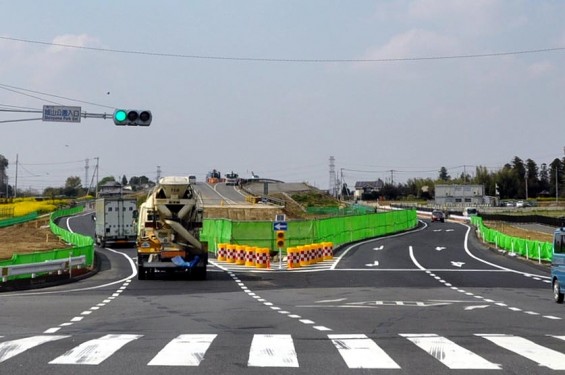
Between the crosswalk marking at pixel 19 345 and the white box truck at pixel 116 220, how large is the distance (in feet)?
153

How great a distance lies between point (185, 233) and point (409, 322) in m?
17.5

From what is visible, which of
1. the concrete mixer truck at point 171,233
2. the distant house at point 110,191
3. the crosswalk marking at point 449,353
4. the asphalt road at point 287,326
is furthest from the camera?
the distant house at point 110,191

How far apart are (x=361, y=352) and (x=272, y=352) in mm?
1250

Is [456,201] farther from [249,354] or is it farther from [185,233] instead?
[249,354]

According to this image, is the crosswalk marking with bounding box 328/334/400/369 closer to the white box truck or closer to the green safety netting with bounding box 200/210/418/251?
the green safety netting with bounding box 200/210/418/251

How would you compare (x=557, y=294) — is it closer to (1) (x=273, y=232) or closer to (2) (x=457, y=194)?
(1) (x=273, y=232)

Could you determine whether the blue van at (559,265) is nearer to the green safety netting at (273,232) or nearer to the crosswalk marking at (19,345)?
the crosswalk marking at (19,345)

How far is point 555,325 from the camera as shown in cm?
1585

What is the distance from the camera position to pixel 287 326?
1545cm

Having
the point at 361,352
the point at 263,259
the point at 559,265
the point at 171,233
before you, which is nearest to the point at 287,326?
the point at 361,352

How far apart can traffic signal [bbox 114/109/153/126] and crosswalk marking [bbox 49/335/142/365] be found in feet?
48.9

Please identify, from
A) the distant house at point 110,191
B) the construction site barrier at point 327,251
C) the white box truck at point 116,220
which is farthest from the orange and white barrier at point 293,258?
the distant house at point 110,191

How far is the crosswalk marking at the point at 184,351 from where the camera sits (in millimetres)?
10438

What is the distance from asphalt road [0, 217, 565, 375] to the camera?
1038 cm
